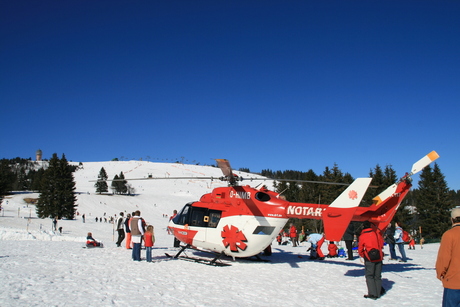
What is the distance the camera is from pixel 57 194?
53875 mm

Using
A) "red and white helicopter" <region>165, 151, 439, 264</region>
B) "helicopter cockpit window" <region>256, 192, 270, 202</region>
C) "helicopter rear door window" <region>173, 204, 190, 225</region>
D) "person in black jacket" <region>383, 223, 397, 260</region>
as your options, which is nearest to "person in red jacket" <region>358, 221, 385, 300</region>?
"red and white helicopter" <region>165, 151, 439, 264</region>

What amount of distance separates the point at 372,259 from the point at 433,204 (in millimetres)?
42297

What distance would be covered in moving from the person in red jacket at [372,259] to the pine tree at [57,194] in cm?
5351

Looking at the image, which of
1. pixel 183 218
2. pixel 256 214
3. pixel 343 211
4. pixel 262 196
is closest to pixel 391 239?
pixel 343 211

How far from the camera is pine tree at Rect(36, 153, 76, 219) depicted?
52844mm

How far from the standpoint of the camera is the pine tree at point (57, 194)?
173 ft

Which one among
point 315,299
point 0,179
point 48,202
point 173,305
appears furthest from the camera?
point 48,202

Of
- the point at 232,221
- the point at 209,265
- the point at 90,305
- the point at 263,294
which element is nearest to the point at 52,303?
the point at 90,305

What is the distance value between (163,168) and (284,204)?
171m

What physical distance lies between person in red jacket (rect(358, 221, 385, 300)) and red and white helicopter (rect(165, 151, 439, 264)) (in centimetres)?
147

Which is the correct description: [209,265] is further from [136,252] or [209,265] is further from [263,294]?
[263,294]

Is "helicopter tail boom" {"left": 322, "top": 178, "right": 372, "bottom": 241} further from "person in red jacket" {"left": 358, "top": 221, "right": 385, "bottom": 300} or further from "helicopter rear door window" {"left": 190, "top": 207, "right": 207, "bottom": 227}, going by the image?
"helicopter rear door window" {"left": 190, "top": 207, "right": 207, "bottom": 227}

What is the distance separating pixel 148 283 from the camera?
29.1 ft

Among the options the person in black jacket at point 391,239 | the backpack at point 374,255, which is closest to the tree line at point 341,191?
the person in black jacket at point 391,239
